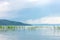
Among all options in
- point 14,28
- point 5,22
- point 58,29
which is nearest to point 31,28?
point 14,28

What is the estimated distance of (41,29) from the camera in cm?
1353

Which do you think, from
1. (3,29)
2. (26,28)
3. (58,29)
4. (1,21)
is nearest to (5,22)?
(1,21)

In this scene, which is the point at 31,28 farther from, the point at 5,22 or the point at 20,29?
the point at 5,22

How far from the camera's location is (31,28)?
532 inches

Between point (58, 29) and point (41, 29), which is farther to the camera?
point (41, 29)

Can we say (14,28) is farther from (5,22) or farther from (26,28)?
(5,22)

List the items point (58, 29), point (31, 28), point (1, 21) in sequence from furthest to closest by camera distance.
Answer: point (31, 28), point (58, 29), point (1, 21)

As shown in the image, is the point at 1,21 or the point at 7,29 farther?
the point at 7,29

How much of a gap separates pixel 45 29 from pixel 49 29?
42 centimetres

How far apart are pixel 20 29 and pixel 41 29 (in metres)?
1.79

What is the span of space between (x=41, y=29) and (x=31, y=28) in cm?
83

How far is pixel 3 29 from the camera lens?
1316cm

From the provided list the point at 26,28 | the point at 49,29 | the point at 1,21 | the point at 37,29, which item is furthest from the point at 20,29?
the point at 1,21

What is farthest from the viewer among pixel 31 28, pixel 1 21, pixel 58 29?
pixel 31 28
